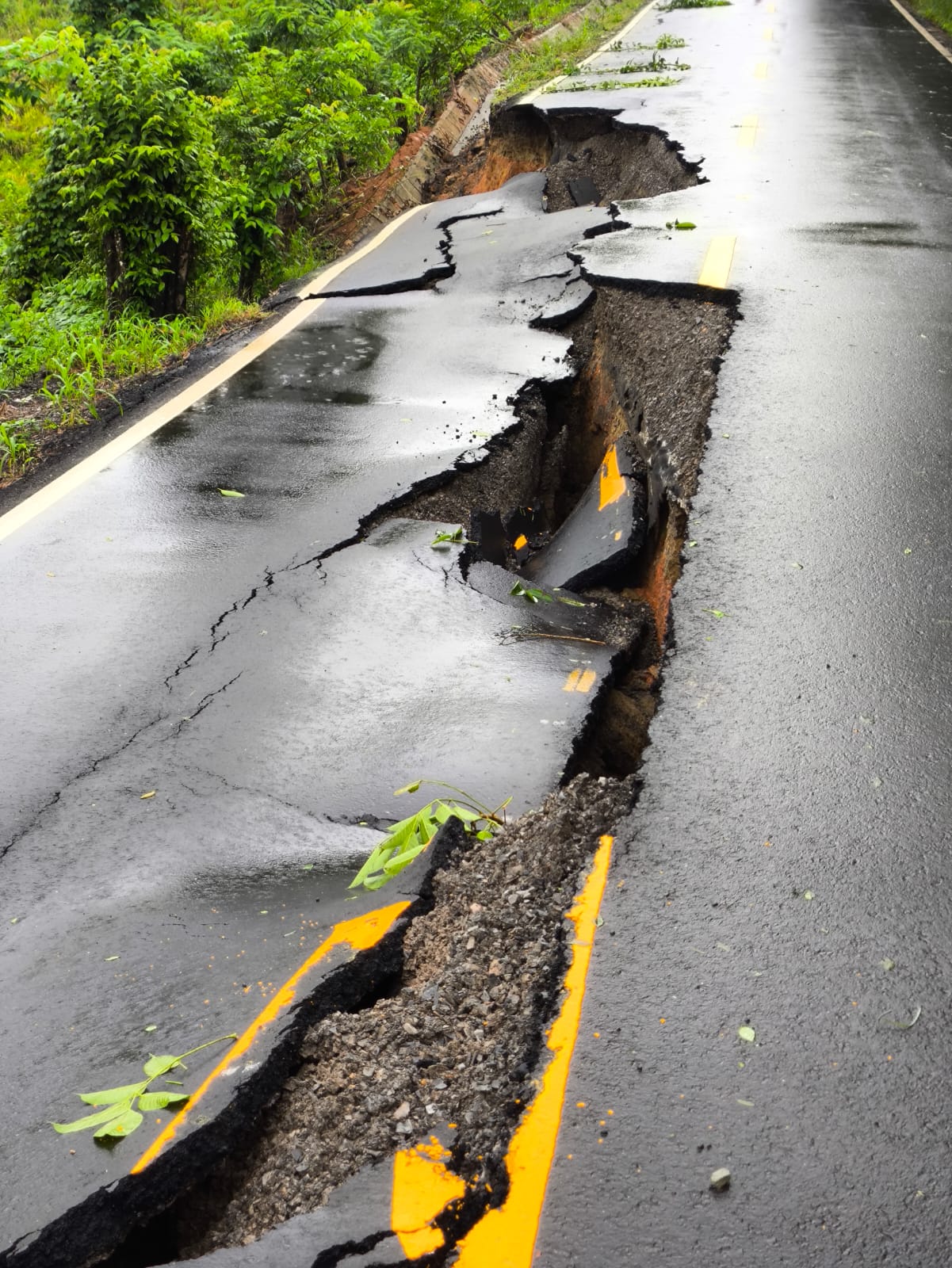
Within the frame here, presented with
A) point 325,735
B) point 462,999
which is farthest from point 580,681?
point 462,999

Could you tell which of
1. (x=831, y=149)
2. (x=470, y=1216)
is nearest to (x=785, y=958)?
(x=470, y=1216)

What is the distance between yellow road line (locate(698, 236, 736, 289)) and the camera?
6.84 metres

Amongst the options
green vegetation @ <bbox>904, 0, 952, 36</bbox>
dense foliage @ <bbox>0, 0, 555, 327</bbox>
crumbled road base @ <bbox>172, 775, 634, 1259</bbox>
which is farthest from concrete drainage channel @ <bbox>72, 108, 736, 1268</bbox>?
green vegetation @ <bbox>904, 0, 952, 36</bbox>

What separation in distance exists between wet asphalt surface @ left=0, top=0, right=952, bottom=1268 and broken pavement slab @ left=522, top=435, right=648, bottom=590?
1.34 ft

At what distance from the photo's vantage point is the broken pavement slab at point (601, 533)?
477 cm

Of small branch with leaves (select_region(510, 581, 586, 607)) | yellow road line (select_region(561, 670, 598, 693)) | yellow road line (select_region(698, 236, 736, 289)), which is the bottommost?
yellow road line (select_region(561, 670, 598, 693))

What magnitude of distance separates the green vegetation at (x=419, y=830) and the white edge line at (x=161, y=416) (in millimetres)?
2921

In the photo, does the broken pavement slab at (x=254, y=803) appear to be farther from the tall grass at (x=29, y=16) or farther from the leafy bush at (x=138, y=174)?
the tall grass at (x=29, y=16)

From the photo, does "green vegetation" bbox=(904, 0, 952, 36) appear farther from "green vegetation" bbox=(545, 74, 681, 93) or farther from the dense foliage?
"green vegetation" bbox=(545, 74, 681, 93)

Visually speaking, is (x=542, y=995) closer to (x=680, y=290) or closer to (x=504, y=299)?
(x=680, y=290)

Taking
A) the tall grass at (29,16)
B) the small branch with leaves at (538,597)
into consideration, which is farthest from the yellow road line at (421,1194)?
the tall grass at (29,16)

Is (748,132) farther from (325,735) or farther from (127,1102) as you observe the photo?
(127,1102)

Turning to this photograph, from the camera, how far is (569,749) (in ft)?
11.1

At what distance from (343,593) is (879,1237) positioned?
3062 millimetres
